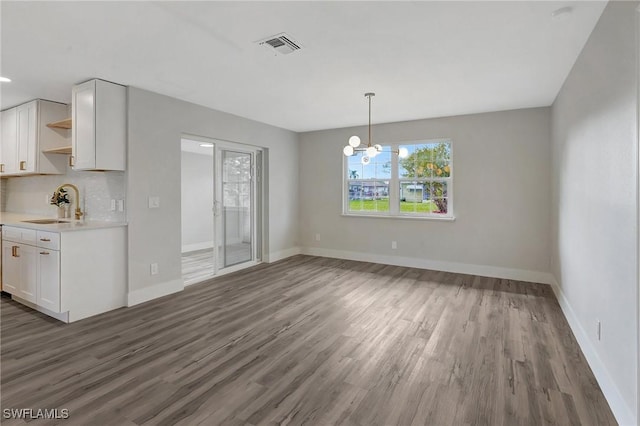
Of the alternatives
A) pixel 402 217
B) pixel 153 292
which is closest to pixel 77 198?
pixel 153 292

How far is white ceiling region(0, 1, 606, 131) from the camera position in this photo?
225 cm

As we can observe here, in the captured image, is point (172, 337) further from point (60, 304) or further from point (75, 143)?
point (75, 143)

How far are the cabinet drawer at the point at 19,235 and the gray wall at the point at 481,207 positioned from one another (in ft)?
15.3

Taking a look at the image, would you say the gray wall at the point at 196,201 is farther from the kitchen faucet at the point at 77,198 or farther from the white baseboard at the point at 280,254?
the kitchen faucet at the point at 77,198

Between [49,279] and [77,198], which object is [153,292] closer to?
[49,279]

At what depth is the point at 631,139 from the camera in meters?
1.75

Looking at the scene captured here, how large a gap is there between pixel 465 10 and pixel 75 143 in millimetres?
4294

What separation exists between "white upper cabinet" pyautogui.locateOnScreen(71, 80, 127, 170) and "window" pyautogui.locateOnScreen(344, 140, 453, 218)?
13.0 feet

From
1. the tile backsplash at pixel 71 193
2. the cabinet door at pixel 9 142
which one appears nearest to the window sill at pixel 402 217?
the tile backsplash at pixel 71 193

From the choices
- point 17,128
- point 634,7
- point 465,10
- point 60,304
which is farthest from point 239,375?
point 17,128

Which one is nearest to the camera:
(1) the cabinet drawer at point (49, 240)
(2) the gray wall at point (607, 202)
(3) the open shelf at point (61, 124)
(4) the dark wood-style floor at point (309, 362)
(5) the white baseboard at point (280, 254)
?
(2) the gray wall at point (607, 202)

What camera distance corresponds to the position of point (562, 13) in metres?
2.24

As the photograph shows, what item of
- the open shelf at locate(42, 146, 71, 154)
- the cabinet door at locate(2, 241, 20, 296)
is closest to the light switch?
the open shelf at locate(42, 146, 71, 154)

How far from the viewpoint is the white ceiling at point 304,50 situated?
7.38ft
